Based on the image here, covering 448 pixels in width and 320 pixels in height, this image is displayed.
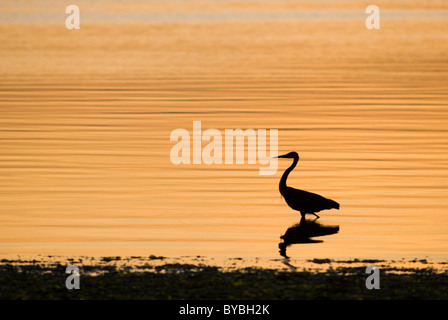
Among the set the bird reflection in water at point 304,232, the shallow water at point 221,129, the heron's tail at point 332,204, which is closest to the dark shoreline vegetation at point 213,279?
the shallow water at point 221,129

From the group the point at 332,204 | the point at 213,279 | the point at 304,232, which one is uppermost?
the point at 332,204

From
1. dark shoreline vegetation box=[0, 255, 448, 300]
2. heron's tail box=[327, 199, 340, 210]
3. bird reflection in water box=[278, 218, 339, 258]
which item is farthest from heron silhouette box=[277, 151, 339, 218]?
dark shoreline vegetation box=[0, 255, 448, 300]

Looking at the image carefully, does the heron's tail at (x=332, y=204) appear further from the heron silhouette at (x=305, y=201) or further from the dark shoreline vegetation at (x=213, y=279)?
the dark shoreline vegetation at (x=213, y=279)

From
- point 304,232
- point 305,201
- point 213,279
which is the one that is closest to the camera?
point 213,279

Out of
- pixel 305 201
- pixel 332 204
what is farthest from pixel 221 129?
pixel 332 204

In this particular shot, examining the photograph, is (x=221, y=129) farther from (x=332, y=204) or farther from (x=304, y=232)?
(x=304, y=232)

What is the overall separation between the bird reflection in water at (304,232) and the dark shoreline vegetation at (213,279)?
194 cm

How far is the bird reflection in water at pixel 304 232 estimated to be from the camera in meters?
17.9

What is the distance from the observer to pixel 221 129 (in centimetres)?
3269

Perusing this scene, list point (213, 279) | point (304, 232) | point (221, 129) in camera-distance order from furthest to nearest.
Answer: point (221, 129) → point (304, 232) → point (213, 279)

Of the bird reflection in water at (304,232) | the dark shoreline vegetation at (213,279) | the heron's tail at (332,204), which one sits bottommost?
the dark shoreline vegetation at (213,279)

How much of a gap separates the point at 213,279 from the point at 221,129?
1902 cm
